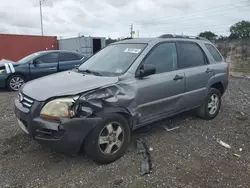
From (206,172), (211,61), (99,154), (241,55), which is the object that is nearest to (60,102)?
(99,154)

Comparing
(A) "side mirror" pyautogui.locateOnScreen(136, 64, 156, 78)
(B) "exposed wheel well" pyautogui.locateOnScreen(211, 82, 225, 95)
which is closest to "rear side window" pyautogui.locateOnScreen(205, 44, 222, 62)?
(B) "exposed wheel well" pyautogui.locateOnScreen(211, 82, 225, 95)

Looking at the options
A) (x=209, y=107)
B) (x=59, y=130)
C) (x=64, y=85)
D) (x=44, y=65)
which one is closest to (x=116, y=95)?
(x=64, y=85)

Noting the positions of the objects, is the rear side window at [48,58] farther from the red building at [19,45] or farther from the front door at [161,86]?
the red building at [19,45]

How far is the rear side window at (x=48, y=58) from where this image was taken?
8.46 m

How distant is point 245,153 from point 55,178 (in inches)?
110

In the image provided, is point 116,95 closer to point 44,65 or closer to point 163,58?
point 163,58

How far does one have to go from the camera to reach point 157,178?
284 cm

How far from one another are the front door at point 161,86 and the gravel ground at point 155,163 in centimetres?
55

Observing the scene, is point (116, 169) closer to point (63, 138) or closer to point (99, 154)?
point (99, 154)

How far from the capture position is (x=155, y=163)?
317cm

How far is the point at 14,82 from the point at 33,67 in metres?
0.83

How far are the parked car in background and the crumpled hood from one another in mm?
4351

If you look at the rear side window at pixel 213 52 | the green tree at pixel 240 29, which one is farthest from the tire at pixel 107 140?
the green tree at pixel 240 29

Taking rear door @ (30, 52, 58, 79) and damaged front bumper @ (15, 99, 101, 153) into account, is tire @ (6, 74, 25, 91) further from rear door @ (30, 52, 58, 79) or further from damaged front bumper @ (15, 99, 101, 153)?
damaged front bumper @ (15, 99, 101, 153)
